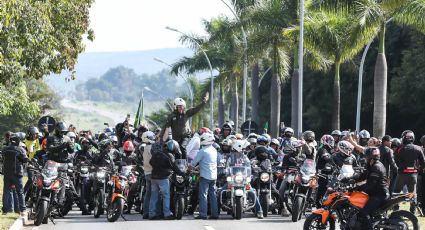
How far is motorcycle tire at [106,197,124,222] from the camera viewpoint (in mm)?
20312

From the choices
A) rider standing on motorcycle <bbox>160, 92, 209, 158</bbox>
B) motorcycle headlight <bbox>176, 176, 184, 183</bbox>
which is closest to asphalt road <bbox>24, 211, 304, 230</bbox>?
motorcycle headlight <bbox>176, 176, 184, 183</bbox>

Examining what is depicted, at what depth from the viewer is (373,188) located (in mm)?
16328

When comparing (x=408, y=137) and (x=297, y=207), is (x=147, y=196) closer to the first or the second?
(x=297, y=207)

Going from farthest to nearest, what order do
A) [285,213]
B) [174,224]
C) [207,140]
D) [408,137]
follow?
[285,213], [408,137], [207,140], [174,224]

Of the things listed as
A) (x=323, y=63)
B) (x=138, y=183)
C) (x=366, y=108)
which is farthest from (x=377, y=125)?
(x=366, y=108)

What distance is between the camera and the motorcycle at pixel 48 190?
19.2 meters

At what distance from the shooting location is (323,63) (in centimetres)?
4659

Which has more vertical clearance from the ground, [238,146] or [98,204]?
[238,146]

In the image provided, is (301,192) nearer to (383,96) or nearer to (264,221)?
(264,221)

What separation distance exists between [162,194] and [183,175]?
61 centimetres

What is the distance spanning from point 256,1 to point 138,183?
2917 cm

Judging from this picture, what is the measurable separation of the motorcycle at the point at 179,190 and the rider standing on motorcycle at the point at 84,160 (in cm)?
198

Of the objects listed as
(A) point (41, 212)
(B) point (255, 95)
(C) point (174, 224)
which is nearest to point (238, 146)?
(C) point (174, 224)

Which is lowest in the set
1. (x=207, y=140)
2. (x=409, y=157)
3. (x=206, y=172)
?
(x=206, y=172)
